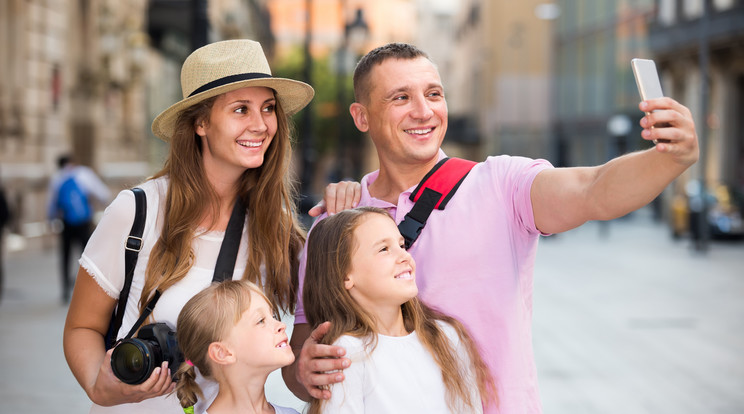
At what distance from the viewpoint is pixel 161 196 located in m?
3.14

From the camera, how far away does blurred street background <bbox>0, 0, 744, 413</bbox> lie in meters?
7.90

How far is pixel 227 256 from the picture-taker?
307 cm

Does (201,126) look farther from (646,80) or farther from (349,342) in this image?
(646,80)

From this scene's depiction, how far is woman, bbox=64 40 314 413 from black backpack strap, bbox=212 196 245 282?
→ 34mm

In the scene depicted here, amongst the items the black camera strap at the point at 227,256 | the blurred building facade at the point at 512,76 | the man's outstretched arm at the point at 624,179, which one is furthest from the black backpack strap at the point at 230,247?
the blurred building facade at the point at 512,76

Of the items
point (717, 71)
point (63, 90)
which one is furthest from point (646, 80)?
point (717, 71)

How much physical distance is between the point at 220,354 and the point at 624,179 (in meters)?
1.34

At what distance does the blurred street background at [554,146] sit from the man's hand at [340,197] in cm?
59

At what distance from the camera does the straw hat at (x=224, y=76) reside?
308 cm

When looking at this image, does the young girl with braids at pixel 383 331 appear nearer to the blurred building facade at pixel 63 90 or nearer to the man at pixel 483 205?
the man at pixel 483 205

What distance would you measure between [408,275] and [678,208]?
866 inches

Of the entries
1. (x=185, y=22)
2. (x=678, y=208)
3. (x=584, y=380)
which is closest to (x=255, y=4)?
(x=185, y=22)

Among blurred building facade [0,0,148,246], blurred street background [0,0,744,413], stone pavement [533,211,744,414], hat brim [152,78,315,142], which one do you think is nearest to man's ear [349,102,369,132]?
hat brim [152,78,315,142]

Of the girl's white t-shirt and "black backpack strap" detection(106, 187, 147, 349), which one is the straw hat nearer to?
"black backpack strap" detection(106, 187, 147, 349)
